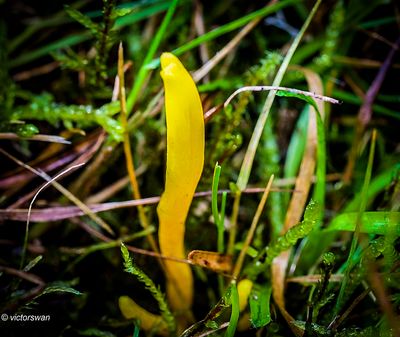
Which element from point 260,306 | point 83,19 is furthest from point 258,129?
point 83,19

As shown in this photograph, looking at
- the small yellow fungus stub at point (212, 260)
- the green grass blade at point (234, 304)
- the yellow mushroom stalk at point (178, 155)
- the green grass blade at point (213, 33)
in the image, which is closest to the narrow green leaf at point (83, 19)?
the green grass blade at point (213, 33)

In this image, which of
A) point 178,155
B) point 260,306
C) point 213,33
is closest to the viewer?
point 178,155

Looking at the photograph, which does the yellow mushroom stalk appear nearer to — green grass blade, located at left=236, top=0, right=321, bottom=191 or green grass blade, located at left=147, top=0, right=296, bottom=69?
green grass blade, located at left=236, top=0, right=321, bottom=191

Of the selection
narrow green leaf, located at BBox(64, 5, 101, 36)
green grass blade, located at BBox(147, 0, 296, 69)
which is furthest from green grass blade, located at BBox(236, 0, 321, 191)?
narrow green leaf, located at BBox(64, 5, 101, 36)

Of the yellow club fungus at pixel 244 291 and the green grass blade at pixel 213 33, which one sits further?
the green grass blade at pixel 213 33

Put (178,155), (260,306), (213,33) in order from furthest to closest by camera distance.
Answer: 1. (213,33)
2. (260,306)
3. (178,155)

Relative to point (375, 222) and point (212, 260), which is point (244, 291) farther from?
point (375, 222)

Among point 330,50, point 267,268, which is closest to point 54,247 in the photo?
point 267,268

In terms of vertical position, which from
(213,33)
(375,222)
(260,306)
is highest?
(213,33)

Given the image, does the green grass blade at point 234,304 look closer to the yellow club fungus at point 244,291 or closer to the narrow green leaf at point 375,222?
the yellow club fungus at point 244,291
